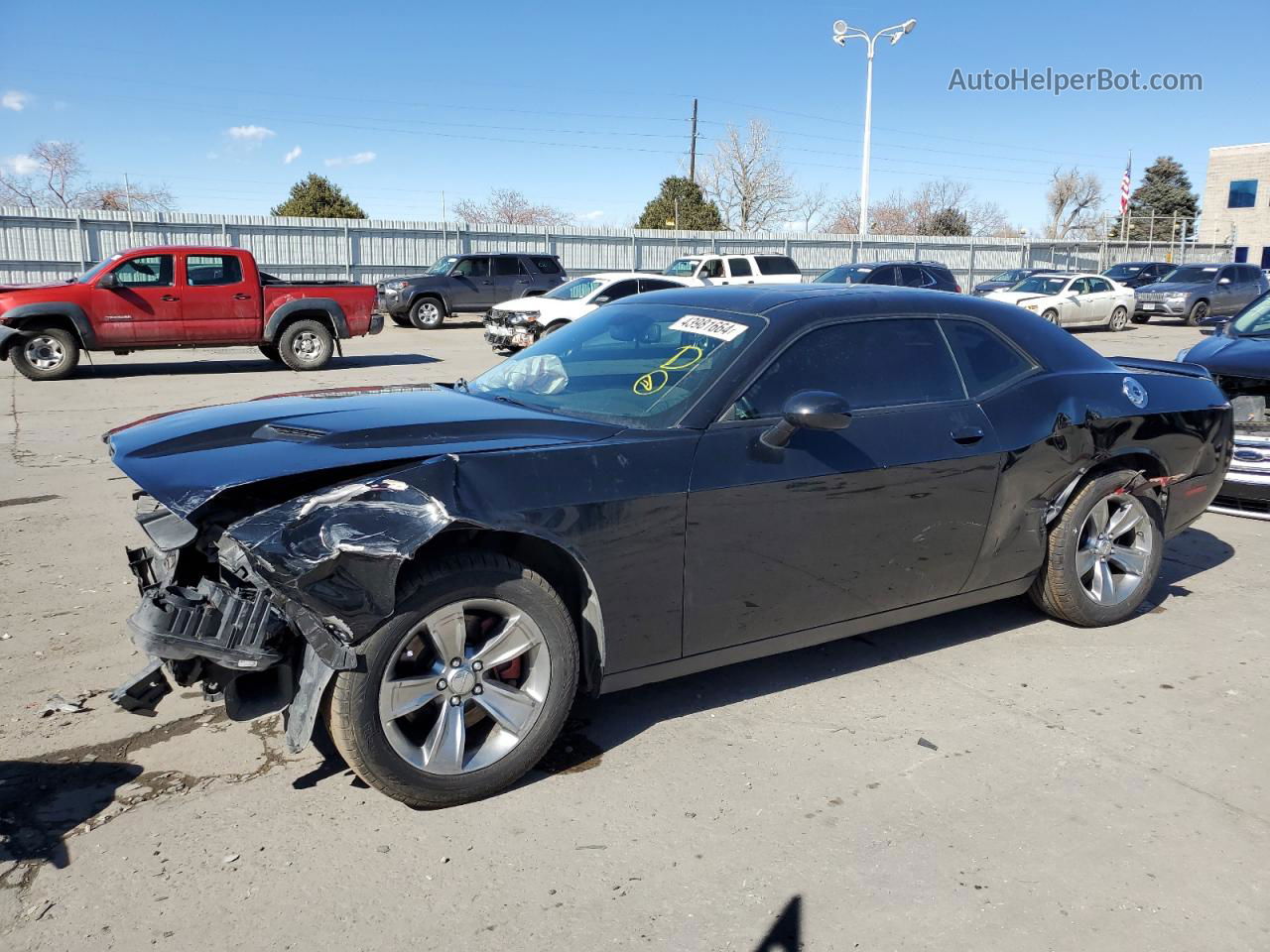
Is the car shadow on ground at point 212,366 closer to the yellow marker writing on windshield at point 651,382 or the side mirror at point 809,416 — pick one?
the yellow marker writing on windshield at point 651,382

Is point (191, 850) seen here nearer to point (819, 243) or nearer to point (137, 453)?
point (137, 453)

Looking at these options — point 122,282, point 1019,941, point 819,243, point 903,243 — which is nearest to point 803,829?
point 1019,941

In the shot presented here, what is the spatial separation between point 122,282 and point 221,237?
552 inches

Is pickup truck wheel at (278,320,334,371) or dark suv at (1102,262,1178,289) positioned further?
dark suv at (1102,262,1178,289)

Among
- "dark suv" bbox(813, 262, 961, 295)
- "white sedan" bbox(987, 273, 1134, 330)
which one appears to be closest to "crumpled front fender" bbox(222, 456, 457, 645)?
"dark suv" bbox(813, 262, 961, 295)

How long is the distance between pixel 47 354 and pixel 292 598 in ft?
46.8

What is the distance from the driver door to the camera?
360 cm

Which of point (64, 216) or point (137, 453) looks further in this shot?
point (64, 216)

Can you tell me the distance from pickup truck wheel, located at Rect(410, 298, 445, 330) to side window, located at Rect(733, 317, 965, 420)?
21619mm

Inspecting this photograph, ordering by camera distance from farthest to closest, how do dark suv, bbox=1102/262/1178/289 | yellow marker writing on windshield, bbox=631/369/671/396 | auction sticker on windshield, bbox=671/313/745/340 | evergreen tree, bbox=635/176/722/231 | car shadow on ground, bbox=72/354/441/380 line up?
1. evergreen tree, bbox=635/176/722/231
2. dark suv, bbox=1102/262/1178/289
3. car shadow on ground, bbox=72/354/441/380
4. auction sticker on windshield, bbox=671/313/745/340
5. yellow marker writing on windshield, bbox=631/369/671/396

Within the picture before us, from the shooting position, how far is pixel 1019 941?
8.73 ft

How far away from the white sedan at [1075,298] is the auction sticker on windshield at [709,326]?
71.6 ft

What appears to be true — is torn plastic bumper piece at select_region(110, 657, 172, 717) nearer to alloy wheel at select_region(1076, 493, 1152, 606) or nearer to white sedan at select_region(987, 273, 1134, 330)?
alloy wheel at select_region(1076, 493, 1152, 606)

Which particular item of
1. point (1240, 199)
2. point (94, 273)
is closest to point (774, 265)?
point (94, 273)
